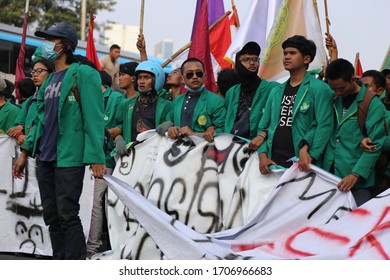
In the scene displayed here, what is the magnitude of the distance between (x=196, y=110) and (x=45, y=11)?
112 feet

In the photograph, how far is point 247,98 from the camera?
852 centimetres

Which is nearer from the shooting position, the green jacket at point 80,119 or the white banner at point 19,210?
the green jacket at point 80,119

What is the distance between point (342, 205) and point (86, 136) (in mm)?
2083

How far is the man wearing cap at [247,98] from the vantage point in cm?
838

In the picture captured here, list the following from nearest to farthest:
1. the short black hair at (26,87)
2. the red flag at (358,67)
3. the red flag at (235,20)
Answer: the short black hair at (26,87), the red flag at (235,20), the red flag at (358,67)

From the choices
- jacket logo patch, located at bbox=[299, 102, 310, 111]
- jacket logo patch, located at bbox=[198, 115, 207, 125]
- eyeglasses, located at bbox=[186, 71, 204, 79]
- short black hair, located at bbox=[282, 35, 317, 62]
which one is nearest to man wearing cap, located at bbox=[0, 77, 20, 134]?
eyeglasses, located at bbox=[186, 71, 204, 79]

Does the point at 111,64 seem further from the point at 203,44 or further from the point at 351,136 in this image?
the point at 351,136

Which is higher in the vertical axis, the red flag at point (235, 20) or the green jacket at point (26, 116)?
the red flag at point (235, 20)

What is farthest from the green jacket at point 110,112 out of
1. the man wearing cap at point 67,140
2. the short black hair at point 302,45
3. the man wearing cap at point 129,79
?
the short black hair at point 302,45

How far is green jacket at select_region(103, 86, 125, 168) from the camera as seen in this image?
9.31 metres

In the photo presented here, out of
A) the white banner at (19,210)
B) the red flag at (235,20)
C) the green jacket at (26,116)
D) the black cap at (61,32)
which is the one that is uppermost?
the red flag at (235,20)

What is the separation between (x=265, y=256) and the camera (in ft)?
23.4

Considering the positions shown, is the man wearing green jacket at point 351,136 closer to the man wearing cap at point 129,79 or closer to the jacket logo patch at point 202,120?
the jacket logo patch at point 202,120
